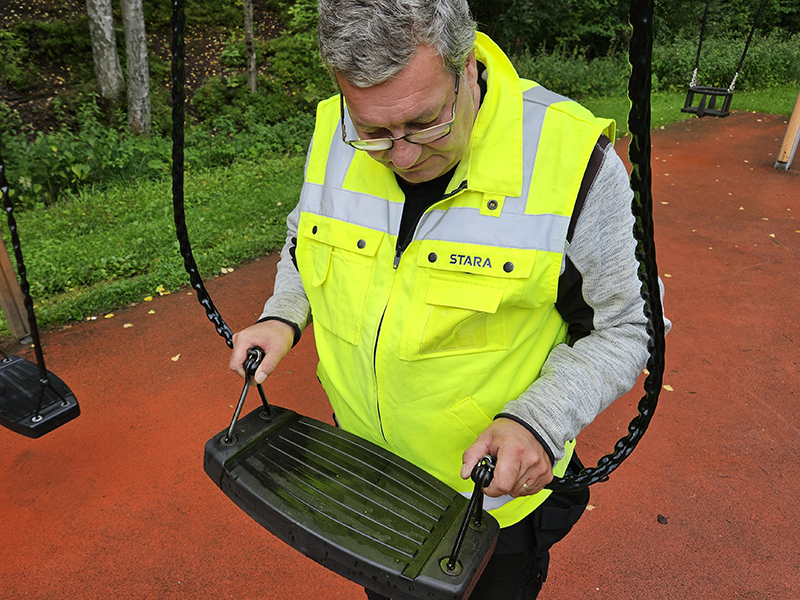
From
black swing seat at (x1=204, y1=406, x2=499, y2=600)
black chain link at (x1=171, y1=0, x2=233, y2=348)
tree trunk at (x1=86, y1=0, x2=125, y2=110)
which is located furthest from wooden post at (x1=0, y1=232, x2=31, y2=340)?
tree trunk at (x1=86, y1=0, x2=125, y2=110)

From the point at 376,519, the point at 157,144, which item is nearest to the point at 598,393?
the point at 376,519

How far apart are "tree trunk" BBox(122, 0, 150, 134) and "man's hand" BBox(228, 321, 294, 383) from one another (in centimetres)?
789

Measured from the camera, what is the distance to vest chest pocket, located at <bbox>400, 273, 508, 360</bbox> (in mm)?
1286

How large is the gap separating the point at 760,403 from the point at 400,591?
351 cm

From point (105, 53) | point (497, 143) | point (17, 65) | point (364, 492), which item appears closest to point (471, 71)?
point (497, 143)

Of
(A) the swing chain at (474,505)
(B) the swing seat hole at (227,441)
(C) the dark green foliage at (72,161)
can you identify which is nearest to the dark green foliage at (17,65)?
(C) the dark green foliage at (72,161)

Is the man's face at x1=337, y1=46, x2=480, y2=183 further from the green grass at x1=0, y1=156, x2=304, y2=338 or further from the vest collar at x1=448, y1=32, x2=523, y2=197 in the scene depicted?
the green grass at x1=0, y1=156, x2=304, y2=338

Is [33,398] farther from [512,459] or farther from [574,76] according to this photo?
[574,76]

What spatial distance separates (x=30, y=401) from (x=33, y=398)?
16 millimetres

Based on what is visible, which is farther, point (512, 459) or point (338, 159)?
point (338, 159)

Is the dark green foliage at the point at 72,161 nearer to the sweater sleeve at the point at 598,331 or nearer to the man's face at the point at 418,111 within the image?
the man's face at the point at 418,111

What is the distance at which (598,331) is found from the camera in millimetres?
1363

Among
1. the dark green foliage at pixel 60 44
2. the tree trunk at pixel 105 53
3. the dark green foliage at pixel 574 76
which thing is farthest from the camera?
the dark green foliage at pixel 574 76

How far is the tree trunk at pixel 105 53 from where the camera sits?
8078mm
